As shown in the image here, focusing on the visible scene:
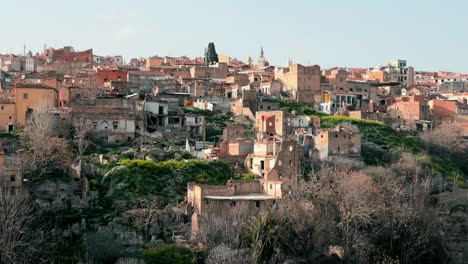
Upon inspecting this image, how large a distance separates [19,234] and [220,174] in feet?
38.2

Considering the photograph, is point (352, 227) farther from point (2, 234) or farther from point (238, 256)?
point (2, 234)

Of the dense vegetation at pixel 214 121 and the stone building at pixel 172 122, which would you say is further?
the dense vegetation at pixel 214 121

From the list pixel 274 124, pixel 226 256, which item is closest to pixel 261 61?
pixel 274 124

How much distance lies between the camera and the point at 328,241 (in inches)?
1339

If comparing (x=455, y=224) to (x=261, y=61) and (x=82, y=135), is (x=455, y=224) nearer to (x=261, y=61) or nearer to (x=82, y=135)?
(x=82, y=135)

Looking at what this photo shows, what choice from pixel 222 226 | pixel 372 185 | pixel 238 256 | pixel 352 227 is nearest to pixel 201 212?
pixel 222 226

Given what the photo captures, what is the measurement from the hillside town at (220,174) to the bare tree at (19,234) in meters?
0.12

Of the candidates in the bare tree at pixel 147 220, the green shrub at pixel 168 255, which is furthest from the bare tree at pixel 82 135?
the green shrub at pixel 168 255

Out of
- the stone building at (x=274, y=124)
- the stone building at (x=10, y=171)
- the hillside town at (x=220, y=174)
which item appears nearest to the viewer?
the hillside town at (x=220, y=174)

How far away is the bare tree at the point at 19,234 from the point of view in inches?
1133

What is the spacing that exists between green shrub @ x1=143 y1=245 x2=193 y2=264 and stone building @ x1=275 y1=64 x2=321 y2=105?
92.6ft

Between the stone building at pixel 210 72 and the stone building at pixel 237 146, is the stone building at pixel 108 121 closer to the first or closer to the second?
the stone building at pixel 237 146

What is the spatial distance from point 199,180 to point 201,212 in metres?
4.11

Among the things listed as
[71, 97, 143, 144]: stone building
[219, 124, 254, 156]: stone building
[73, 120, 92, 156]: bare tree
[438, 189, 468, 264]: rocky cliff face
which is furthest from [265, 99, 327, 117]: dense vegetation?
[73, 120, 92, 156]: bare tree
